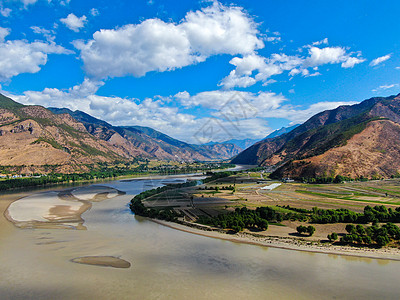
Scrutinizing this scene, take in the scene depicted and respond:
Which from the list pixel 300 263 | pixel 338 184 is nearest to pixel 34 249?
pixel 300 263

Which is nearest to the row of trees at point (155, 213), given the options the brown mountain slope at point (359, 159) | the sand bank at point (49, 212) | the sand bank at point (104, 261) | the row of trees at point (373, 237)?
the sand bank at point (49, 212)

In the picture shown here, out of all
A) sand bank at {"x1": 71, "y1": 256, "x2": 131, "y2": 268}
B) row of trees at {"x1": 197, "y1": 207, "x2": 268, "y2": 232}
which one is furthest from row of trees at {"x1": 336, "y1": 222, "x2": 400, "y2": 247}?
sand bank at {"x1": 71, "y1": 256, "x2": 131, "y2": 268}

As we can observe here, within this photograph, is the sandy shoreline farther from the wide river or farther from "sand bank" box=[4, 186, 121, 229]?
"sand bank" box=[4, 186, 121, 229]

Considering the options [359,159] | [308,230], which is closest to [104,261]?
[308,230]

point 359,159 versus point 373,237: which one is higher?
point 359,159

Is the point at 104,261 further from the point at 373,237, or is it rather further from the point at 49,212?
the point at 49,212

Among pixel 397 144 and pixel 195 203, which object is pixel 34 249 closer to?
pixel 195 203
